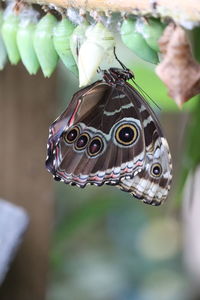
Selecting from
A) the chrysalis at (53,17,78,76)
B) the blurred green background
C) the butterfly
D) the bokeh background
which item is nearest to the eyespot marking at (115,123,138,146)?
the butterfly

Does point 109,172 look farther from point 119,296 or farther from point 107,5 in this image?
point 119,296

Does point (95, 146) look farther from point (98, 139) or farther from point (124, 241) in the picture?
point (124, 241)

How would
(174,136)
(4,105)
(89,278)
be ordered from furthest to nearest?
(174,136), (89,278), (4,105)

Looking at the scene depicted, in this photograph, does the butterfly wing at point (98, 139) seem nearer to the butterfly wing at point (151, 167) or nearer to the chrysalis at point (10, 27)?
the butterfly wing at point (151, 167)

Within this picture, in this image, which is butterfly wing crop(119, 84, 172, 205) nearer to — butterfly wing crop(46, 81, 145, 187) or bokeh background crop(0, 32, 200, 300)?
butterfly wing crop(46, 81, 145, 187)

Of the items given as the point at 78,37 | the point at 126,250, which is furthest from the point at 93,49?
the point at 126,250

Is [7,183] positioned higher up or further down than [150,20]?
further down

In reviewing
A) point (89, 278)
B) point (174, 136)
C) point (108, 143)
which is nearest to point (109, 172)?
point (108, 143)
